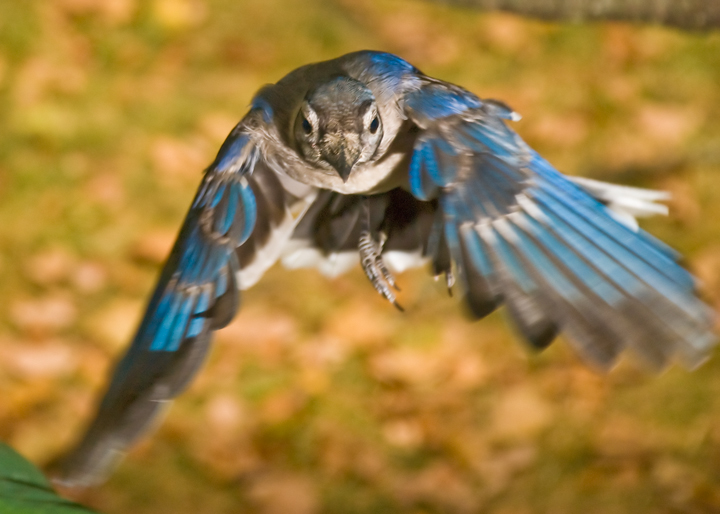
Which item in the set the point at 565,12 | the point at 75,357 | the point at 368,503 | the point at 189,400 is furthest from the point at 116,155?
the point at 565,12

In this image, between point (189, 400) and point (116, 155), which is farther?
point (116, 155)

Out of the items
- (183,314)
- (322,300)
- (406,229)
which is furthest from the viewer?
(322,300)

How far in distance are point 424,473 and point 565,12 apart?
1.92m

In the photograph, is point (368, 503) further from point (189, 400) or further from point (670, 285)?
point (670, 285)

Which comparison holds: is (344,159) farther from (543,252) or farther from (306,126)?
(543,252)

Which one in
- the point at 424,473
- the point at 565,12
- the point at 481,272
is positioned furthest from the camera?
the point at 424,473

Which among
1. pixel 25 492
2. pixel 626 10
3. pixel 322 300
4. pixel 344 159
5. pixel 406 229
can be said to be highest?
pixel 626 10

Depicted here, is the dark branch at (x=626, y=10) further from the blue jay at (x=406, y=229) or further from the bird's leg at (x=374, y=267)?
the bird's leg at (x=374, y=267)

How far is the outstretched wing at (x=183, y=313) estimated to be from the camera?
1487 millimetres

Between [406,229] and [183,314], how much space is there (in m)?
0.73

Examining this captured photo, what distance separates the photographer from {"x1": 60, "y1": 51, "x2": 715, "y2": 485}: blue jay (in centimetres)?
136

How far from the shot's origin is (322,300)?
3.68 m

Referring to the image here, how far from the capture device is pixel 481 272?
1.38 m

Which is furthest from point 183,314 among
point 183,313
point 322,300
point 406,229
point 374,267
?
point 322,300
